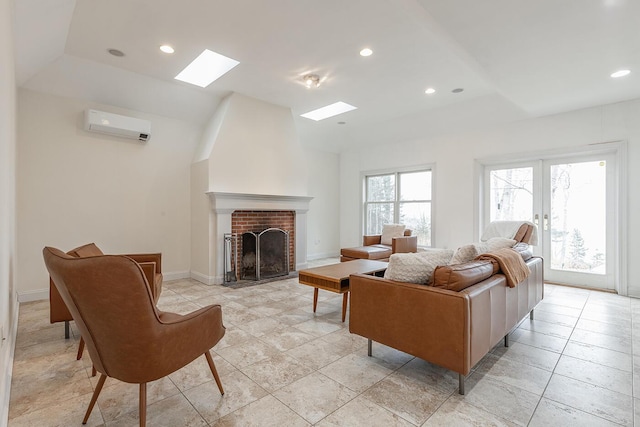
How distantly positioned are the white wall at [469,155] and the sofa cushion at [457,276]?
3.79 meters

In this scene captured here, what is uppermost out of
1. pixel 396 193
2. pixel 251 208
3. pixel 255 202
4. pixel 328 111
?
pixel 328 111

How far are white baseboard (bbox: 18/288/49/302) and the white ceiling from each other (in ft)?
8.44

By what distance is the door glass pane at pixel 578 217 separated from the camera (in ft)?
14.8

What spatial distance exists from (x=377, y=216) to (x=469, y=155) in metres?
2.47

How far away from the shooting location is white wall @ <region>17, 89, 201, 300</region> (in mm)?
3832

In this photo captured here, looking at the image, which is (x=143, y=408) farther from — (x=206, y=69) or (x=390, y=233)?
(x=390, y=233)

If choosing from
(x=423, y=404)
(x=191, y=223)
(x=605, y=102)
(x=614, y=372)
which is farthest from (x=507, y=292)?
(x=191, y=223)

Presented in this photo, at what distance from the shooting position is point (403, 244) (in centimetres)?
552

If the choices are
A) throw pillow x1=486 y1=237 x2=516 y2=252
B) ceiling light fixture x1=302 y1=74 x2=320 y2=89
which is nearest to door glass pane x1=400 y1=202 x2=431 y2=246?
throw pillow x1=486 y1=237 x2=516 y2=252

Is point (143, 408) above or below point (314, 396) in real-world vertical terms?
above

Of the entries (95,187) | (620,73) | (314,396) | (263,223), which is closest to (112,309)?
(314,396)

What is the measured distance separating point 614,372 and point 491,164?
12.9ft

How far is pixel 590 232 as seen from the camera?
4.57m

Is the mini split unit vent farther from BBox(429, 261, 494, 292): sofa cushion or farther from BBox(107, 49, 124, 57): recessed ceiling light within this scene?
BBox(429, 261, 494, 292): sofa cushion
